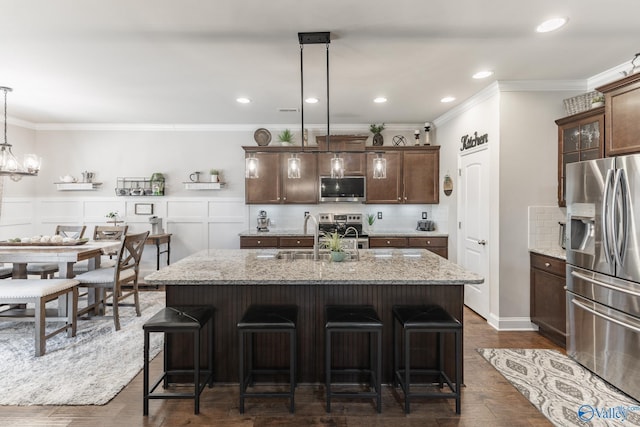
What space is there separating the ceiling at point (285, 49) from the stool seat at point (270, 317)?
6.81 ft

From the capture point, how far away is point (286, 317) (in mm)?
2297

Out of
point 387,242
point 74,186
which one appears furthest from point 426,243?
point 74,186

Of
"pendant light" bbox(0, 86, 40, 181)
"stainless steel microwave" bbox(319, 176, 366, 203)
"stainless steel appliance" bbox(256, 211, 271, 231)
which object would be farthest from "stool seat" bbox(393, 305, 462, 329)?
"pendant light" bbox(0, 86, 40, 181)

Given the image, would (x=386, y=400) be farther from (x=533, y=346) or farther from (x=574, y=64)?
(x=574, y=64)

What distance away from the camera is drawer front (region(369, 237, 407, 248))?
202 inches

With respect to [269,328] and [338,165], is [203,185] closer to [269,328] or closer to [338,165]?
[338,165]

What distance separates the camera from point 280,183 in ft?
17.7

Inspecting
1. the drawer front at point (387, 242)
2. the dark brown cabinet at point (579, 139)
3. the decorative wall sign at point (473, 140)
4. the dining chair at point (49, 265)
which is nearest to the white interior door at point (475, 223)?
the decorative wall sign at point (473, 140)

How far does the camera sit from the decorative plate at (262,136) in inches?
220

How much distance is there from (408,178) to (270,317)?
12.6 ft

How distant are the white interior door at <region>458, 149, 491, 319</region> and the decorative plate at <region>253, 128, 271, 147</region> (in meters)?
3.02

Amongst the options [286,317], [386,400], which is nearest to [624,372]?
[386,400]

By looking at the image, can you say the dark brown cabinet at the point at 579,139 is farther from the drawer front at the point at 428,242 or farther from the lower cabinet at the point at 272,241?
the lower cabinet at the point at 272,241

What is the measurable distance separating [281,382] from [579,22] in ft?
11.4
